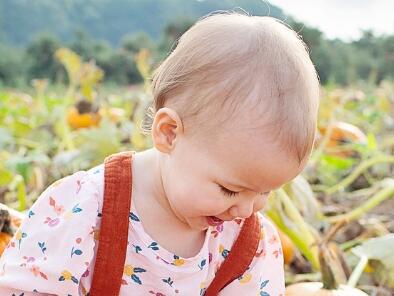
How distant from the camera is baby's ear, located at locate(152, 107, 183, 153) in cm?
122

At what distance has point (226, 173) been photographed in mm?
1190

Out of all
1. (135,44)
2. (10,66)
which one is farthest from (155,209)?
(135,44)

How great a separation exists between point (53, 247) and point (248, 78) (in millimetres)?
432

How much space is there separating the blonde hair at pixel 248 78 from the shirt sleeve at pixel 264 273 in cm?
39

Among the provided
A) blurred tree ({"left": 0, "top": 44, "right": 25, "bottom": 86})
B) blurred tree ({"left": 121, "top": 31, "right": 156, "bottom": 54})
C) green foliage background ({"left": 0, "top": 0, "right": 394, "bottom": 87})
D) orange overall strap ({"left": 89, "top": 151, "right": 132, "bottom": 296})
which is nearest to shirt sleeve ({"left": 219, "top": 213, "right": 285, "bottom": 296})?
orange overall strap ({"left": 89, "top": 151, "right": 132, "bottom": 296})

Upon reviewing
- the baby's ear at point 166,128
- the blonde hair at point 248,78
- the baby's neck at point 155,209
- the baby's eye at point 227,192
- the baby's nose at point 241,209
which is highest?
the blonde hair at point 248,78

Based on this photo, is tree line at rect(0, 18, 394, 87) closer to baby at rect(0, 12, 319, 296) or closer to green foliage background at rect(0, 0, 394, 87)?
green foliage background at rect(0, 0, 394, 87)

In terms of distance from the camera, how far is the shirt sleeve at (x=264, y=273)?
151cm

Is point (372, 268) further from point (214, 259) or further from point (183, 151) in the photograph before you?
point (183, 151)

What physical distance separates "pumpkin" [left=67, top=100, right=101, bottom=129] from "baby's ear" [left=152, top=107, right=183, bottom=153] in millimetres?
2520

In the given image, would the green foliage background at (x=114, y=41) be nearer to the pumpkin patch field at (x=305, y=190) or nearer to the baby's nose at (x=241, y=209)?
the pumpkin patch field at (x=305, y=190)

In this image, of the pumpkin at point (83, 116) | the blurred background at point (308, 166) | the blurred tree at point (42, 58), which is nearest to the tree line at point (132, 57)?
the blurred tree at point (42, 58)

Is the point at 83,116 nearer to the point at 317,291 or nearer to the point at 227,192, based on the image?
the point at 317,291

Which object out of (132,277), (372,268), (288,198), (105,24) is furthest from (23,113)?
(105,24)
